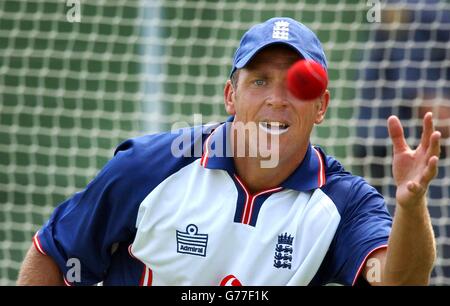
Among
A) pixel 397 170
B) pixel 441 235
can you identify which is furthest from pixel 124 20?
pixel 397 170

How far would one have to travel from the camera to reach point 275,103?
2.72 metres

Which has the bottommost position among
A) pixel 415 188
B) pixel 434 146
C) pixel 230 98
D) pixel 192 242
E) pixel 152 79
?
pixel 192 242

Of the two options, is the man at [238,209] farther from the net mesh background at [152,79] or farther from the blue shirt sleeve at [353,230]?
the net mesh background at [152,79]

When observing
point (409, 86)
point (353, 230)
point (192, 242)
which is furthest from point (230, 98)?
point (409, 86)

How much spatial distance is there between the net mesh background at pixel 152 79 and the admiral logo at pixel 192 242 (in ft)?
9.19

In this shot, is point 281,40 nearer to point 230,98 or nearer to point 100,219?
point 230,98

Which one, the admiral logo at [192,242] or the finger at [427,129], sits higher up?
the finger at [427,129]

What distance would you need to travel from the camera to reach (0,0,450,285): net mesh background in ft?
17.8

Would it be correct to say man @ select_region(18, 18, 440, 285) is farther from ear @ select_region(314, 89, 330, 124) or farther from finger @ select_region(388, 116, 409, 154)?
finger @ select_region(388, 116, 409, 154)

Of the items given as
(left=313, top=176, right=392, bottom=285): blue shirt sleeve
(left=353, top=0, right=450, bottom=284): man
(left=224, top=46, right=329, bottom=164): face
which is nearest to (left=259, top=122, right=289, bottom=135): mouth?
(left=224, top=46, right=329, bottom=164): face

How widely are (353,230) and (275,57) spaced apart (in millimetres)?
567

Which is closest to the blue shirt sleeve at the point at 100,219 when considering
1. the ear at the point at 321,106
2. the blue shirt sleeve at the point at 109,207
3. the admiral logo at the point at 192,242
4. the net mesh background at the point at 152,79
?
the blue shirt sleeve at the point at 109,207

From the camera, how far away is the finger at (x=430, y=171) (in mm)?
2273
